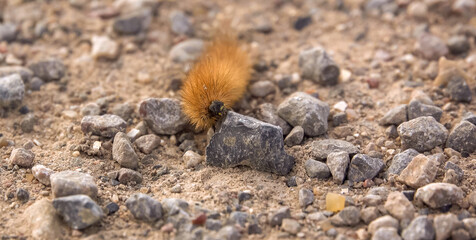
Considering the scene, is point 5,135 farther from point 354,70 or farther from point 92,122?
point 354,70

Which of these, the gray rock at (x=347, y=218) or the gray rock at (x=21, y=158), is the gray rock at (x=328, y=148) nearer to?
the gray rock at (x=347, y=218)

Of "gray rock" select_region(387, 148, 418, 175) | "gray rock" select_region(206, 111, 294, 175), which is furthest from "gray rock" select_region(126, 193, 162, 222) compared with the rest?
"gray rock" select_region(387, 148, 418, 175)

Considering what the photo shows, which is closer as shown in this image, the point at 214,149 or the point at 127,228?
the point at 127,228

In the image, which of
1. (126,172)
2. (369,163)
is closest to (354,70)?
(369,163)

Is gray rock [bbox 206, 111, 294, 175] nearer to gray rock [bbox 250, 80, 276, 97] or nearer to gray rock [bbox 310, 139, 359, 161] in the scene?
gray rock [bbox 310, 139, 359, 161]

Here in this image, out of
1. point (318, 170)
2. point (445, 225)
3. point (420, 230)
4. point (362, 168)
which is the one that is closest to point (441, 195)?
point (445, 225)

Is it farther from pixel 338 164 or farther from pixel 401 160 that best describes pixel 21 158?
pixel 401 160
